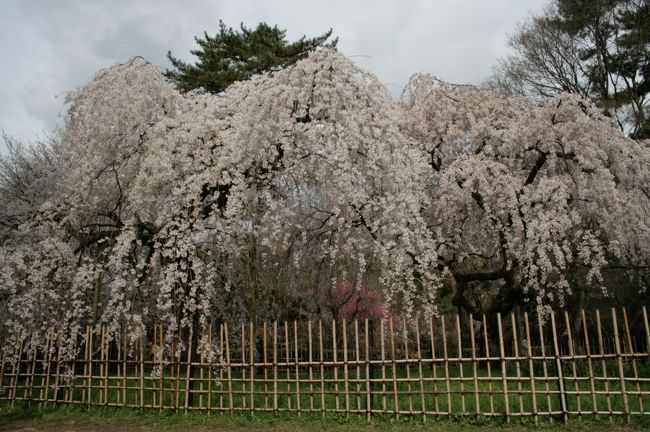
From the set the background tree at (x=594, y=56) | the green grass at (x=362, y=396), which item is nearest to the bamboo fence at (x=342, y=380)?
the green grass at (x=362, y=396)

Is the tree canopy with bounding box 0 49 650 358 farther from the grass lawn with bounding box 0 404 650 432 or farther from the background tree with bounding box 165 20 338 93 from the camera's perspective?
the background tree with bounding box 165 20 338 93

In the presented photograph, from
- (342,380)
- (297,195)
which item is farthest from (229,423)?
(297,195)

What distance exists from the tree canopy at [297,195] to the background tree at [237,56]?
294 inches

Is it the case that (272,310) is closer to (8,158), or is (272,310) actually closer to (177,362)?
(177,362)

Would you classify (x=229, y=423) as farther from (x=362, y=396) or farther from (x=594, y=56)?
(x=594, y=56)

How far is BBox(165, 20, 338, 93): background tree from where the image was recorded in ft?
53.4

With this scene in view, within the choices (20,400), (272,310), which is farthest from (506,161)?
(20,400)

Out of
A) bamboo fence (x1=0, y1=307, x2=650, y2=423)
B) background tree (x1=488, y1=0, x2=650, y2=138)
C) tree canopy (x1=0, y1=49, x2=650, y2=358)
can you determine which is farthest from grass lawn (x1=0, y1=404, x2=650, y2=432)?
background tree (x1=488, y1=0, x2=650, y2=138)

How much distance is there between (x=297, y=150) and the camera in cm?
727

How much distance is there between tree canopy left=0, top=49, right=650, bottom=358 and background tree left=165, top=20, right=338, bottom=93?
24.5 feet

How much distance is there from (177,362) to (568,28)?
14736mm

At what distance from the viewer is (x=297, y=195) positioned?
25.5 ft

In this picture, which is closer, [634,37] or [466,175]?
[466,175]

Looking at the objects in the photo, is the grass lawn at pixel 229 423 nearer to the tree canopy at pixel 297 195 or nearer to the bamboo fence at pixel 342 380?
the bamboo fence at pixel 342 380
